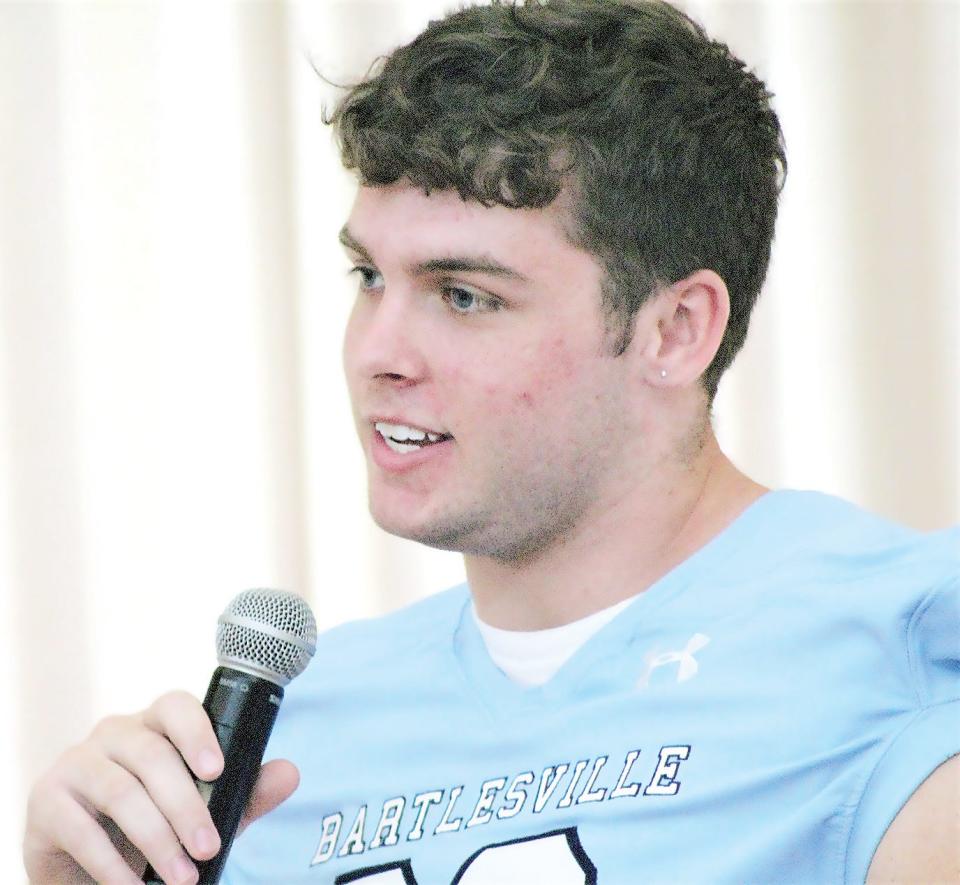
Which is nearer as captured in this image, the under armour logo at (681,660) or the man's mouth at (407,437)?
the under armour logo at (681,660)

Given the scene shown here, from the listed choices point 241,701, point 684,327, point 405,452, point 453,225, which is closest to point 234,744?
point 241,701

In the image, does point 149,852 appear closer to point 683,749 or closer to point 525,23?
point 683,749

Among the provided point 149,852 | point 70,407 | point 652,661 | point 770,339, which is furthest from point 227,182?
point 149,852

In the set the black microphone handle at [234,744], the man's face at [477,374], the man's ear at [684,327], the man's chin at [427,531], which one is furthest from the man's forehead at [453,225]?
the black microphone handle at [234,744]

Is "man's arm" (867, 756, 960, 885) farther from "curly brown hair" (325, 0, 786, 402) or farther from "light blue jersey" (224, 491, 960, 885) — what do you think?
"curly brown hair" (325, 0, 786, 402)

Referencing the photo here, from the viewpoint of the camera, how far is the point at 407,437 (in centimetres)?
126

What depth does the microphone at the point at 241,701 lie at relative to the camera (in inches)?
36.7

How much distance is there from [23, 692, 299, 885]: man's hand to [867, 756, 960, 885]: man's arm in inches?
16.5

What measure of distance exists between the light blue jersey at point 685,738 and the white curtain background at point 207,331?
85 centimetres

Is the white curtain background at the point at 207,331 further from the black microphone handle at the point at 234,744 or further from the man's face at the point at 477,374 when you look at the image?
the black microphone handle at the point at 234,744

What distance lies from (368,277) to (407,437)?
173 millimetres

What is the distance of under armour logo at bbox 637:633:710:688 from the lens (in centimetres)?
114

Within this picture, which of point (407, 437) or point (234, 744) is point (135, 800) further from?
point (407, 437)

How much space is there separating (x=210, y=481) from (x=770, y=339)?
895 mm
